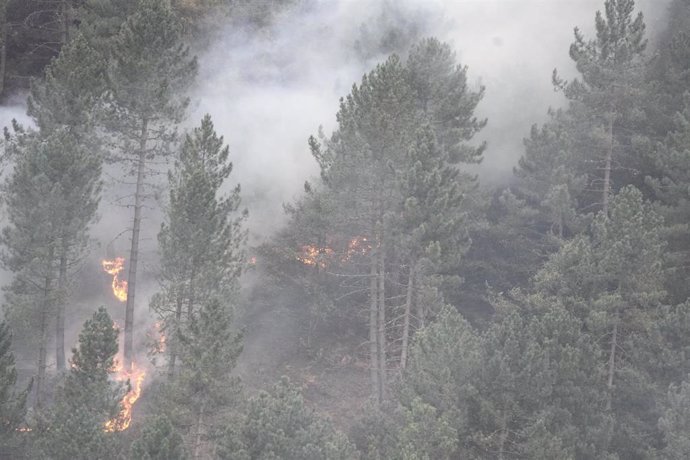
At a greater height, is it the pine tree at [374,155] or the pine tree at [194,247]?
the pine tree at [374,155]

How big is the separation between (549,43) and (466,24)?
504 centimetres

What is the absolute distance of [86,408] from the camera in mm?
17156

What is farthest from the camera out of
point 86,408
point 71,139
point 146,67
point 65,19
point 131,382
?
point 65,19

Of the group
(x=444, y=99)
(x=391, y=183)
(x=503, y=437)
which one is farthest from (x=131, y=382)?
(x=444, y=99)

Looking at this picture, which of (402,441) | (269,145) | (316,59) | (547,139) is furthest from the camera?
(316,59)

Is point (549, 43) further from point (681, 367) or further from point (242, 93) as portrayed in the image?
point (681, 367)

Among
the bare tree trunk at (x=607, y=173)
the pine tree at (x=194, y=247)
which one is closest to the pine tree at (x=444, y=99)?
the bare tree trunk at (x=607, y=173)

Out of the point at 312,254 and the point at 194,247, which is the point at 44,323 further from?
the point at 312,254

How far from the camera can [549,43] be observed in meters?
40.5

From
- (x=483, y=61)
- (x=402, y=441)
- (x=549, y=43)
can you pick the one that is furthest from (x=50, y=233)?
(x=549, y=43)

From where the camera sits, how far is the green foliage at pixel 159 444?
1570cm

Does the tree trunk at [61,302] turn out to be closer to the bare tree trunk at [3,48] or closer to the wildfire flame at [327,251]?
the wildfire flame at [327,251]

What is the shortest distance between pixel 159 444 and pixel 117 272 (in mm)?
16530

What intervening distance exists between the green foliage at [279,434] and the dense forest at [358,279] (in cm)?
5
